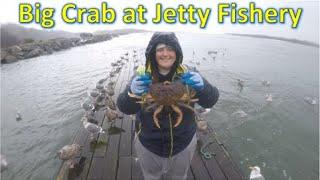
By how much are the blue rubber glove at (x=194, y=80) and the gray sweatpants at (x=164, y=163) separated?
95cm

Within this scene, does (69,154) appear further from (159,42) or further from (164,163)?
(159,42)

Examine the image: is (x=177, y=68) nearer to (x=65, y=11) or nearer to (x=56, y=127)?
(x=56, y=127)

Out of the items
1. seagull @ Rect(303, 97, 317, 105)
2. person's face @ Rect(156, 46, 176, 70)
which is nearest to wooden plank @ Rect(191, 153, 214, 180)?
person's face @ Rect(156, 46, 176, 70)

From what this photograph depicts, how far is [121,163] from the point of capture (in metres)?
6.55

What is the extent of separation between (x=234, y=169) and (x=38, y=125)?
30.0 feet

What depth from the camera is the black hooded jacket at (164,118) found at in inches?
152

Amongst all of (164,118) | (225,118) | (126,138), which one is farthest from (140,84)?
(225,118)

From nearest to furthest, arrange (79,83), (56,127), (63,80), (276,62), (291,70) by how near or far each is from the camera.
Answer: (56,127), (79,83), (63,80), (291,70), (276,62)

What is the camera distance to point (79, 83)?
19234 millimetres

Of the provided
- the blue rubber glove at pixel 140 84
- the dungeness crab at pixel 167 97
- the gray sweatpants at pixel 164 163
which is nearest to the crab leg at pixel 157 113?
the dungeness crab at pixel 167 97

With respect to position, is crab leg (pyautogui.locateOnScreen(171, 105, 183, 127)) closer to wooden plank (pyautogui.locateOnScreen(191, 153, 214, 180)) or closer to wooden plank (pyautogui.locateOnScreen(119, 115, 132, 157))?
wooden plank (pyautogui.locateOnScreen(191, 153, 214, 180))

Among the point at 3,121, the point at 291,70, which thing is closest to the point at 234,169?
the point at 3,121

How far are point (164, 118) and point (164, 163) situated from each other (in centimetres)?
75

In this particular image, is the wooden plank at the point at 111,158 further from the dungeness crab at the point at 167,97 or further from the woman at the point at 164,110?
the dungeness crab at the point at 167,97
